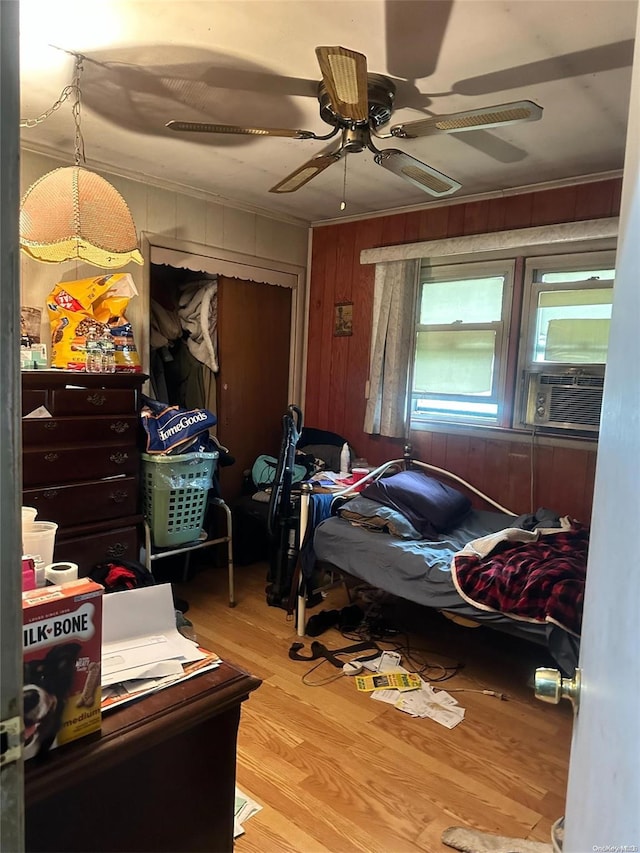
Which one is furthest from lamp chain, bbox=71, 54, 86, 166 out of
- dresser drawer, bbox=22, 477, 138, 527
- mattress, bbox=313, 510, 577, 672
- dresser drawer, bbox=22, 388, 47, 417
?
mattress, bbox=313, 510, 577, 672

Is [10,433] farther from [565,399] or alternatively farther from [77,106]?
[565,399]

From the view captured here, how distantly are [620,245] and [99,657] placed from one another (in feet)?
3.12

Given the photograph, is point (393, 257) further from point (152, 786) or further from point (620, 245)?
point (152, 786)

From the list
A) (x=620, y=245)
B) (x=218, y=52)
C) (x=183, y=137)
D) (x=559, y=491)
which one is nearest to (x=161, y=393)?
(x=183, y=137)

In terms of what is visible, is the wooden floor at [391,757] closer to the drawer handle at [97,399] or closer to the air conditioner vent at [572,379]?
the drawer handle at [97,399]

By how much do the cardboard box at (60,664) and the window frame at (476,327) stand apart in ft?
9.63

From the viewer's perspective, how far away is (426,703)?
237 centimetres

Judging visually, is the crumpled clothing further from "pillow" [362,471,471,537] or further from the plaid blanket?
the plaid blanket

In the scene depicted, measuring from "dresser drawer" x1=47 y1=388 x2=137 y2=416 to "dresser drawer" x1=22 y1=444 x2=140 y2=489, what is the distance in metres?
0.16

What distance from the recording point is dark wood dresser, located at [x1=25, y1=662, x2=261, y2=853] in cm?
77

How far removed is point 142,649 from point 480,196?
319 cm

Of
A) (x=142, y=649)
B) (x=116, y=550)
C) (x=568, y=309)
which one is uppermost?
(x=568, y=309)

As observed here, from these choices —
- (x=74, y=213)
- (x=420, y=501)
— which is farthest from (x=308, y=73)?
(x=420, y=501)

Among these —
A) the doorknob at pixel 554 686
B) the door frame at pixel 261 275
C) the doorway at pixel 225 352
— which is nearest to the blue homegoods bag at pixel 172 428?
the door frame at pixel 261 275
